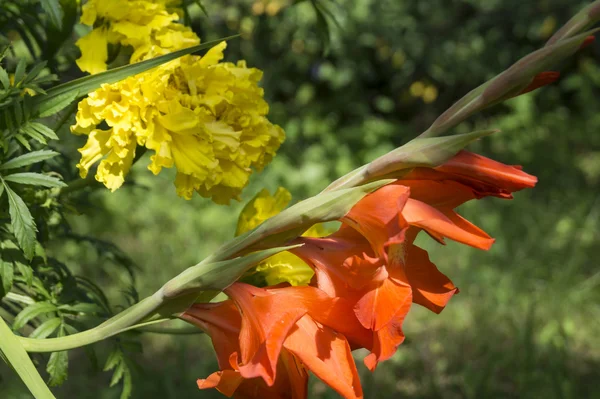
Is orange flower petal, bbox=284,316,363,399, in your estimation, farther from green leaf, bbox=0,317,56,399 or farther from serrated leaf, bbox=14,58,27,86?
serrated leaf, bbox=14,58,27,86

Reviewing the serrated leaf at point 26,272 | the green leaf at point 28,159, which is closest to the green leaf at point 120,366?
the serrated leaf at point 26,272

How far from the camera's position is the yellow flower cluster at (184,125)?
2.23 feet

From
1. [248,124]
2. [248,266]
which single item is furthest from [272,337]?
[248,124]

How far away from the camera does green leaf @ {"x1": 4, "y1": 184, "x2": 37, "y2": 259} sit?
65 cm

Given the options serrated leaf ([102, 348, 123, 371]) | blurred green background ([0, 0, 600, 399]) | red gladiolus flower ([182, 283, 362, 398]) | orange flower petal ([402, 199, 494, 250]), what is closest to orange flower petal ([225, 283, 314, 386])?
red gladiolus flower ([182, 283, 362, 398])

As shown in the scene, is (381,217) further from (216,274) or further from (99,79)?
(99,79)

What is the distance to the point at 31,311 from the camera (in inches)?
30.4

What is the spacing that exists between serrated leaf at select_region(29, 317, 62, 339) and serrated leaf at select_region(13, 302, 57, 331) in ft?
0.04

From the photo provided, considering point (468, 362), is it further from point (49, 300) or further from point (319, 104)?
point (319, 104)

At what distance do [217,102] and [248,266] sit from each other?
0.19 m

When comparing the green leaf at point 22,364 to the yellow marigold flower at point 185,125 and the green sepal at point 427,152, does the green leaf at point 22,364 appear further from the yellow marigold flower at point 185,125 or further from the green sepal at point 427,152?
the green sepal at point 427,152

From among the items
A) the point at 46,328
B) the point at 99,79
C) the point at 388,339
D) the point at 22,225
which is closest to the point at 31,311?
the point at 46,328

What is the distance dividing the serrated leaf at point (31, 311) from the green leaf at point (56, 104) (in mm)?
198

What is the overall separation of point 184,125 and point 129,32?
4.9 inches
